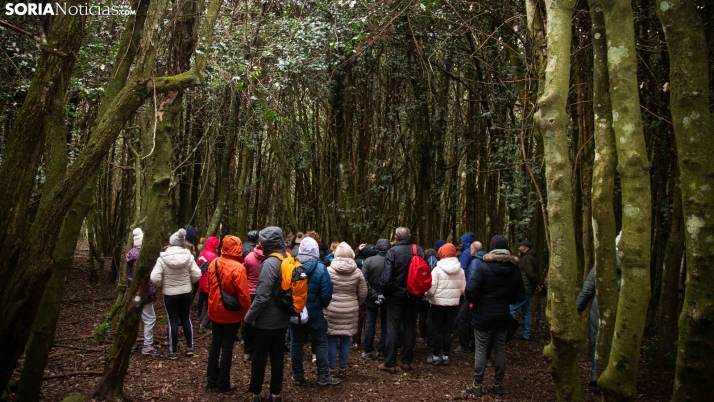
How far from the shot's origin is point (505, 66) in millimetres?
10617

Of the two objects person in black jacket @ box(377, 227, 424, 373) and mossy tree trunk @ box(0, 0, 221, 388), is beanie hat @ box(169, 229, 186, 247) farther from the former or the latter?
mossy tree trunk @ box(0, 0, 221, 388)

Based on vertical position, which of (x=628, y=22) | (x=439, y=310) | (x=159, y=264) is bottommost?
(x=439, y=310)

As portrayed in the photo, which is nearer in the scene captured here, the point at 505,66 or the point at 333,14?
the point at 333,14

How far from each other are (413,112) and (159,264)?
784 cm

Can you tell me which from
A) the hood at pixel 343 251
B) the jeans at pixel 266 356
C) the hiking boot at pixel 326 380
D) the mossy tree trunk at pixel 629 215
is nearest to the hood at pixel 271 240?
the jeans at pixel 266 356

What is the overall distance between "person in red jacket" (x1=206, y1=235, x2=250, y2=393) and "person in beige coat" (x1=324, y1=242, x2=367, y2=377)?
129 centimetres

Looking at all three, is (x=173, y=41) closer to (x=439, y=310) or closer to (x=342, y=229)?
(x=439, y=310)

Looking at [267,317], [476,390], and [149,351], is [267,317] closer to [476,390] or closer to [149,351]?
[476,390]

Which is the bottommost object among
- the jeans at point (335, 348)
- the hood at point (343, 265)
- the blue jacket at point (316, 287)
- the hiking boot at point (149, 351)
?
the hiking boot at point (149, 351)

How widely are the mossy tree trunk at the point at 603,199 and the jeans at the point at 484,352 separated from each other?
145cm

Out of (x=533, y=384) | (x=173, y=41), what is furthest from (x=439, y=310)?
(x=173, y=41)

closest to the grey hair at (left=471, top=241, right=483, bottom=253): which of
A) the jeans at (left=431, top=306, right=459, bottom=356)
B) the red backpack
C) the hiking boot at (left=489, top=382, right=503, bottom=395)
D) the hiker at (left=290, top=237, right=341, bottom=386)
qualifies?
the jeans at (left=431, top=306, right=459, bottom=356)

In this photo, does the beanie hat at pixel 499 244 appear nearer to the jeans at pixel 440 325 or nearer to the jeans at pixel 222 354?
the jeans at pixel 440 325

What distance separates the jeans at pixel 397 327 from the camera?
7.20 metres
